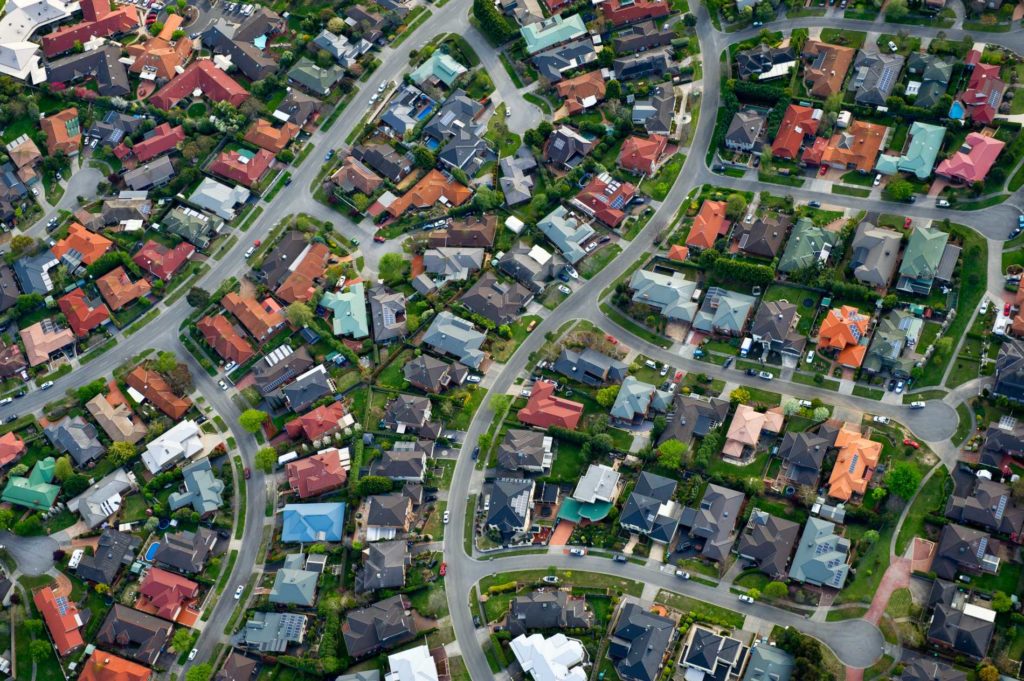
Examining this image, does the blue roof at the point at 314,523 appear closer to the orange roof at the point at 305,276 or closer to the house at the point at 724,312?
the orange roof at the point at 305,276

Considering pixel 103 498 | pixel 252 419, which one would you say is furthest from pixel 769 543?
pixel 103 498

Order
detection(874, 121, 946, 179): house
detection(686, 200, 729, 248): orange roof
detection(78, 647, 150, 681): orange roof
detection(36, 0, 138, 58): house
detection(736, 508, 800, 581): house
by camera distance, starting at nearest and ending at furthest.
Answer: detection(736, 508, 800, 581): house, detection(78, 647, 150, 681): orange roof, detection(874, 121, 946, 179): house, detection(686, 200, 729, 248): orange roof, detection(36, 0, 138, 58): house

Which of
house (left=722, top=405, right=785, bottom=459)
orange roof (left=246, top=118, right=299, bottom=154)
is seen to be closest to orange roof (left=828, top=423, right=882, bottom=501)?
house (left=722, top=405, right=785, bottom=459)

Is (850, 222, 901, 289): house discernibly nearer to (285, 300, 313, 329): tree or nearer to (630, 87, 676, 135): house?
(630, 87, 676, 135): house

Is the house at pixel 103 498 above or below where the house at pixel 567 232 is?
below

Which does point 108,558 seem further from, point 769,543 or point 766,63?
point 766,63

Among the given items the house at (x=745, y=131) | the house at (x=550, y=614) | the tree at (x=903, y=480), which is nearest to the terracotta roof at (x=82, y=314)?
the house at (x=550, y=614)
